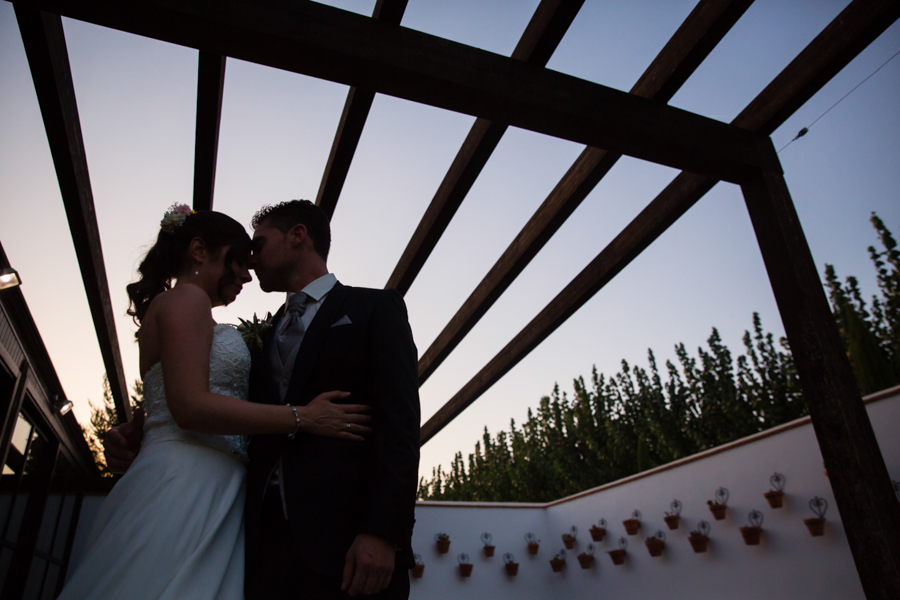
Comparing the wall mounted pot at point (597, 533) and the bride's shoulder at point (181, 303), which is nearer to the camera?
the bride's shoulder at point (181, 303)

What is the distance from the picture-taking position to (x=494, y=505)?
235 inches

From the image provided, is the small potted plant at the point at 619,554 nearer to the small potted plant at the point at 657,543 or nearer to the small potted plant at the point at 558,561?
the small potted plant at the point at 657,543

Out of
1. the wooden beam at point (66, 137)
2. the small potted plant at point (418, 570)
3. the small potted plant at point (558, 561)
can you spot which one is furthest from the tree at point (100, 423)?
the small potted plant at point (558, 561)

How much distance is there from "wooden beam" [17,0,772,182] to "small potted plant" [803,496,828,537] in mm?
2231

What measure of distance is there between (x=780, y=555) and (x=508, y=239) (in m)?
2.83

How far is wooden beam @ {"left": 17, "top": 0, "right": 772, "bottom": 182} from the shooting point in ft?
6.35

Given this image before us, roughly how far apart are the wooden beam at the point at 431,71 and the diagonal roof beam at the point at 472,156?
0.11 meters

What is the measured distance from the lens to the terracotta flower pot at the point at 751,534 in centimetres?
385

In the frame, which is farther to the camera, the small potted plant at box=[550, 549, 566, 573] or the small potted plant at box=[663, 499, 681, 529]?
the small potted plant at box=[550, 549, 566, 573]

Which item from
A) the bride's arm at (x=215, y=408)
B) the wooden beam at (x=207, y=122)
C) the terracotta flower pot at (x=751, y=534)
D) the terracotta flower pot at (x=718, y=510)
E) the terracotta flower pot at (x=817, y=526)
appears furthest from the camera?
the terracotta flower pot at (x=718, y=510)

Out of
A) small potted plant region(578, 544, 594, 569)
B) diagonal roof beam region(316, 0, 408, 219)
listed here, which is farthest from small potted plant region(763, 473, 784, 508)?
diagonal roof beam region(316, 0, 408, 219)

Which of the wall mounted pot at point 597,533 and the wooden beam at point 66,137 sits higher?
the wooden beam at point 66,137

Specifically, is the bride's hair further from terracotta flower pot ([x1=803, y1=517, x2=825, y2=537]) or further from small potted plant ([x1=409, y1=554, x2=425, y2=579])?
small potted plant ([x1=409, y1=554, x2=425, y2=579])

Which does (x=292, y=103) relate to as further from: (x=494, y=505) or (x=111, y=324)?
(x=494, y=505)
